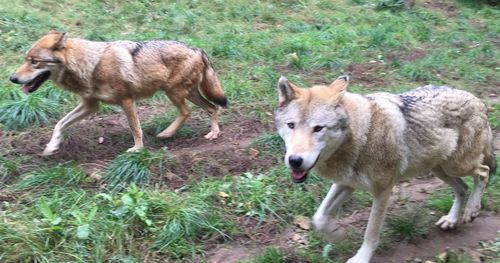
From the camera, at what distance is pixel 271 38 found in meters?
10.3

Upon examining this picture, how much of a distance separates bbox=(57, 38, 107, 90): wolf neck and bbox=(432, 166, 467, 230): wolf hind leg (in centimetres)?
363

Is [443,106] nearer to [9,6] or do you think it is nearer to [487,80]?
[487,80]

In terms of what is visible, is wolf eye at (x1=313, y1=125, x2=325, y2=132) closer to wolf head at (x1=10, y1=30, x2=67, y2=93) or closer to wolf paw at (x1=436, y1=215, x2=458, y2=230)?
wolf paw at (x1=436, y1=215, x2=458, y2=230)

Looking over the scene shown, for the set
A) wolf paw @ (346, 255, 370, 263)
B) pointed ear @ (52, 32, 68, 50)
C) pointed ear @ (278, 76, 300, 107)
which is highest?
pointed ear @ (278, 76, 300, 107)

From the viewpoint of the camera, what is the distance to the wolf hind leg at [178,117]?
6504 millimetres

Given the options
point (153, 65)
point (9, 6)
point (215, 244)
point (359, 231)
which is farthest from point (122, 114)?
point (9, 6)

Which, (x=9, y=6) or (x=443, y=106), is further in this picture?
(x=9, y=6)

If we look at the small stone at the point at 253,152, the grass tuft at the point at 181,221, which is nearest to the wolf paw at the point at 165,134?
the small stone at the point at 253,152

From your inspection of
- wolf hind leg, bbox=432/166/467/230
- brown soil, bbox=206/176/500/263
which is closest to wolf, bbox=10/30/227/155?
brown soil, bbox=206/176/500/263

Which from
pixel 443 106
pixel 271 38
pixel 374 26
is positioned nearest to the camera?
pixel 443 106

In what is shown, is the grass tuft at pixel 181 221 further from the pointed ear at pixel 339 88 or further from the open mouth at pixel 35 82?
the open mouth at pixel 35 82

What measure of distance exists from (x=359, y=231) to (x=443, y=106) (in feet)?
4.13

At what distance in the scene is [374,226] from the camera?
4074 mm

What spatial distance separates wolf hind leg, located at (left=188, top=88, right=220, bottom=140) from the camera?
6.64 meters
